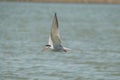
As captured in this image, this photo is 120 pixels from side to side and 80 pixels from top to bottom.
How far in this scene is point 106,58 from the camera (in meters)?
25.2

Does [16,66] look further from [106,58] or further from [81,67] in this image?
[106,58]

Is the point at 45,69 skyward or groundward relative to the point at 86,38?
groundward

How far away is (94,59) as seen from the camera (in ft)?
81.3

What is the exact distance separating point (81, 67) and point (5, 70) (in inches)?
88.9

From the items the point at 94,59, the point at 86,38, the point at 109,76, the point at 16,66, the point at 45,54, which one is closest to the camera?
the point at 109,76

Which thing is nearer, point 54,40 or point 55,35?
point 55,35

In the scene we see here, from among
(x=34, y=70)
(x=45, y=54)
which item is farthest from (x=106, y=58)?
(x=34, y=70)

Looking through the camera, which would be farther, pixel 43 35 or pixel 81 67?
pixel 43 35

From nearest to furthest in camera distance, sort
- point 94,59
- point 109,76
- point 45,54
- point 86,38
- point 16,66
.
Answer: point 109,76 → point 16,66 → point 94,59 → point 45,54 → point 86,38

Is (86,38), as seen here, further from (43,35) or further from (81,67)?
(81,67)

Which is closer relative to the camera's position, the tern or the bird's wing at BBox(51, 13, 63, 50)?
the bird's wing at BBox(51, 13, 63, 50)

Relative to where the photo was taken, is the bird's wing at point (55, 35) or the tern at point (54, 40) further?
the tern at point (54, 40)

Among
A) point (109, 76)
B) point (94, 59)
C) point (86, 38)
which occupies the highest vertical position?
point (86, 38)

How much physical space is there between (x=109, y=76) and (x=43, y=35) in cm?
1671
